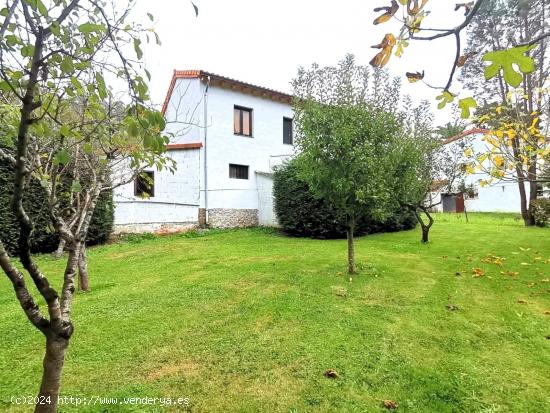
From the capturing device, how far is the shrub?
1367 centimetres

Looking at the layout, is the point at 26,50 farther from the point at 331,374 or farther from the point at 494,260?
the point at 494,260

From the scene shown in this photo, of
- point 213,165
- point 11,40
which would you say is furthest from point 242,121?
point 11,40

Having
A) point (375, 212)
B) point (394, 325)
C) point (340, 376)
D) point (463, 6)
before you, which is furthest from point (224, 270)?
point (463, 6)

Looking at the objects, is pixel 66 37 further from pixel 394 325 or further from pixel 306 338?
pixel 394 325

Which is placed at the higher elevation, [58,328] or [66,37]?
[66,37]

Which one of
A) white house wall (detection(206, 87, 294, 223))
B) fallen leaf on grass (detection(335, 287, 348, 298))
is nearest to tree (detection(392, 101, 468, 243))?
fallen leaf on grass (detection(335, 287, 348, 298))

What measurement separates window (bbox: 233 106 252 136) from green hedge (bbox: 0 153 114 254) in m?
6.69

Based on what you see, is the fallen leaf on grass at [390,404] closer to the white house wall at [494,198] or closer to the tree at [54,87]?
the tree at [54,87]

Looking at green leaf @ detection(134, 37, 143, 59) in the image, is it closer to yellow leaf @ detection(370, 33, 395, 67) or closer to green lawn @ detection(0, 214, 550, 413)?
yellow leaf @ detection(370, 33, 395, 67)

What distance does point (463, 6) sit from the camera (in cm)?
124

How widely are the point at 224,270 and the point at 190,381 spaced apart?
410 centimetres

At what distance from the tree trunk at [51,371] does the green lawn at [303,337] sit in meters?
0.87

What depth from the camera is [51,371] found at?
200 centimetres

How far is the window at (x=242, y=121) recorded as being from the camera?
51.1 feet
